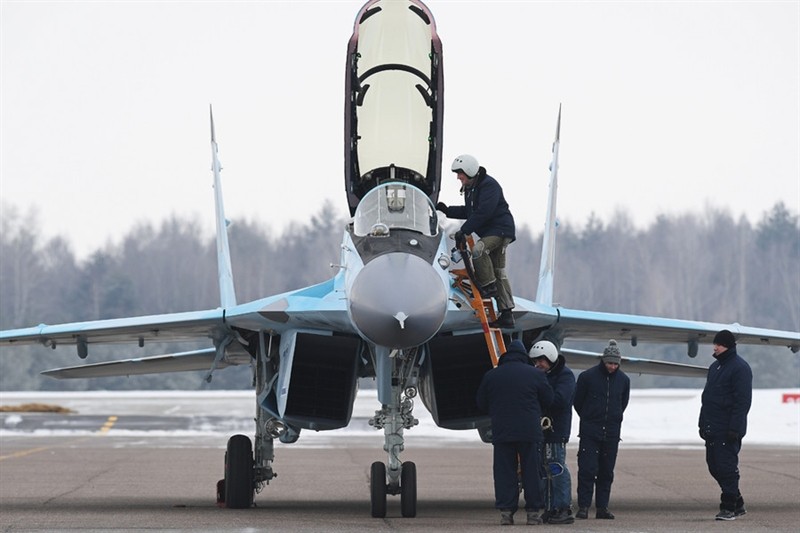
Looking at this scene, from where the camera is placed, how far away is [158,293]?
210 ft

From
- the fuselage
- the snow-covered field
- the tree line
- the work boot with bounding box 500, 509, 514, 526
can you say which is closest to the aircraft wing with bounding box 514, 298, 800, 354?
the fuselage

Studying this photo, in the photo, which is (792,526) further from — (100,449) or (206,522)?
(100,449)

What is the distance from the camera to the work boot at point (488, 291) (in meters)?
10.5

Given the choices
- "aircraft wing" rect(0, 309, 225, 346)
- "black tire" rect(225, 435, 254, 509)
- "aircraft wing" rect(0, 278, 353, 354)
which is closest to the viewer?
"aircraft wing" rect(0, 278, 353, 354)

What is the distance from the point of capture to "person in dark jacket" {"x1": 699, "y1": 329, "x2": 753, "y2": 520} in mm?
10688

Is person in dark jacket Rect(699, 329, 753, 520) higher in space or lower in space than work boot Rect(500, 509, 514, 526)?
higher

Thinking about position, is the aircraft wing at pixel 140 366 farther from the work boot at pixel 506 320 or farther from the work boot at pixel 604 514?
the work boot at pixel 604 514

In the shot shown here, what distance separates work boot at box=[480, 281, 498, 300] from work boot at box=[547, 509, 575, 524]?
1702mm

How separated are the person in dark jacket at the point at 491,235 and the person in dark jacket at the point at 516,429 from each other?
0.72 m

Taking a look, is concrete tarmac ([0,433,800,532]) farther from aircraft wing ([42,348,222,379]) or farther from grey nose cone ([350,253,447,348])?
grey nose cone ([350,253,447,348])

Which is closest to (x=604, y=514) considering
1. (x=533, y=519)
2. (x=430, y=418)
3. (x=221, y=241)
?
(x=533, y=519)

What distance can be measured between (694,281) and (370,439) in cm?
4110

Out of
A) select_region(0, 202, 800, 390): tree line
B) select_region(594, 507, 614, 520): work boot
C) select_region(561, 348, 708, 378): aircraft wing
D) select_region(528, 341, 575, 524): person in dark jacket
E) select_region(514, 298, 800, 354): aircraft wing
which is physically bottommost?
select_region(594, 507, 614, 520): work boot

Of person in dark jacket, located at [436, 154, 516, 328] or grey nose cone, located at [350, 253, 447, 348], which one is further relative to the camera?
person in dark jacket, located at [436, 154, 516, 328]
